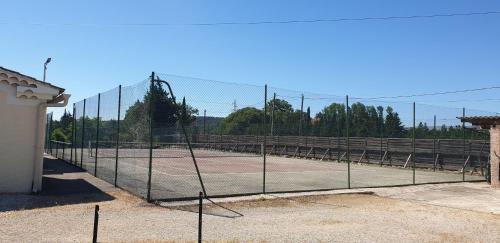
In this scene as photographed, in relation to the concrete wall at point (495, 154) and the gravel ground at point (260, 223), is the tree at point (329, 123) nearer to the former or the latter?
the concrete wall at point (495, 154)

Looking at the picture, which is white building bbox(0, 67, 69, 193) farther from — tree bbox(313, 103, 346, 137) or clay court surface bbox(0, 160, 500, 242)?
tree bbox(313, 103, 346, 137)

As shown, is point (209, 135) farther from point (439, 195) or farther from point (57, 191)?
point (439, 195)

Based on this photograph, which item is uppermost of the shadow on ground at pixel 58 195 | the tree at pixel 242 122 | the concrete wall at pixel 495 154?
the tree at pixel 242 122

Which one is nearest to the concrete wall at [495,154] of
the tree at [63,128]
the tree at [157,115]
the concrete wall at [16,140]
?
the tree at [157,115]

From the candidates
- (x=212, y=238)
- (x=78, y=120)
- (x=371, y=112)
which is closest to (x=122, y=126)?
(x=212, y=238)

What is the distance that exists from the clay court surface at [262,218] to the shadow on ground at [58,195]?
2 cm

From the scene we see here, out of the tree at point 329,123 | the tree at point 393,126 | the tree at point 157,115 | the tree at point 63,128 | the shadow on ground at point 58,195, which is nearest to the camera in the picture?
the shadow on ground at point 58,195

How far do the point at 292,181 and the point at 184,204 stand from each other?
22.4 ft

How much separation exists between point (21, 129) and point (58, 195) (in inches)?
76.4

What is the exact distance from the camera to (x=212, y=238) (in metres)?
6.95

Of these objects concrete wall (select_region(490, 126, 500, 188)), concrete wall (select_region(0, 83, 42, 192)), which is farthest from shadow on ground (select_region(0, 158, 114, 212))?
concrete wall (select_region(490, 126, 500, 188))

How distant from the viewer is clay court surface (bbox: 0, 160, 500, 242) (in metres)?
7.18

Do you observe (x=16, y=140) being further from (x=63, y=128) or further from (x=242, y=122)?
(x=63, y=128)

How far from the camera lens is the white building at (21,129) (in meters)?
11.2
